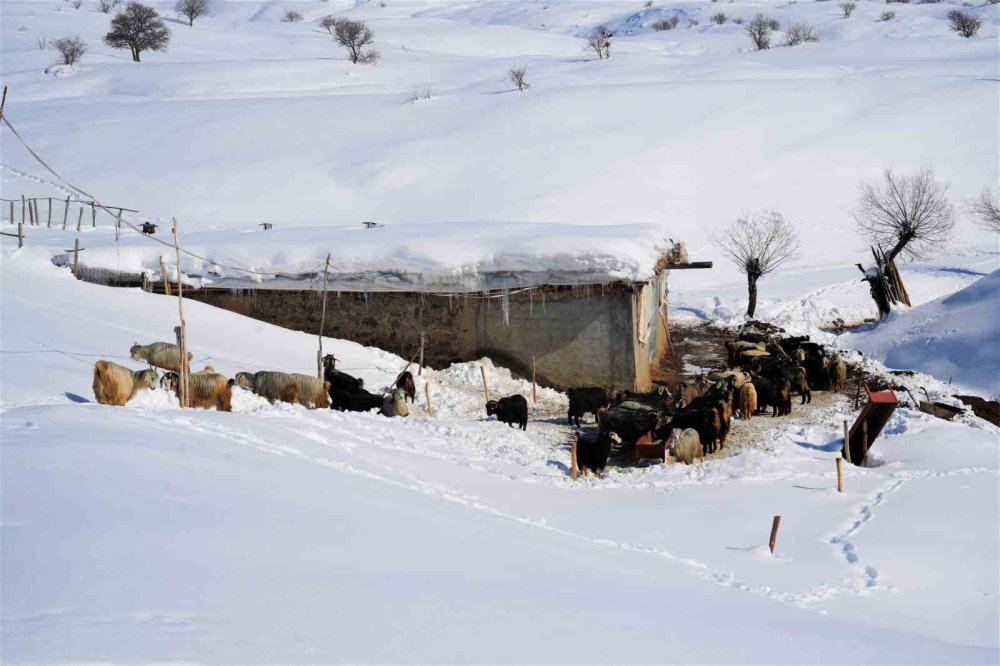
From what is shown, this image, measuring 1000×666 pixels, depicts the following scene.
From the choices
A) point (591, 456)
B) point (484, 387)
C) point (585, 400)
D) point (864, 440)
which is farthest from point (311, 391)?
point (864, 440)

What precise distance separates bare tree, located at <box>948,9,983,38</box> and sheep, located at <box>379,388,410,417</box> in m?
58.0

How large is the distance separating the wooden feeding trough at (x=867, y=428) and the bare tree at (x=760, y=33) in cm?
5318

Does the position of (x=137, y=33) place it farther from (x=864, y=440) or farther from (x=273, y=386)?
(x=864, y=440)

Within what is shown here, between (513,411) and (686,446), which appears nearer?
(686,446)

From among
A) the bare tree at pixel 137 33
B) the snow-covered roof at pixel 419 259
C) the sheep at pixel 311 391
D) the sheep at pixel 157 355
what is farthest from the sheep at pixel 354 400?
the bare tree at pixel 137 33

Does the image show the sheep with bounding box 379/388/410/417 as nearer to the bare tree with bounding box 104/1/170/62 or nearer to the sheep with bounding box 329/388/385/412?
the sheep with bounding box 329/388/385/412

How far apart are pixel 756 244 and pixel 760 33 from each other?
4266 centimetres

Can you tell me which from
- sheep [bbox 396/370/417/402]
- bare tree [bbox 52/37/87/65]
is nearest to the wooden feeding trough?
sheep [bbox 396/370/417/402]

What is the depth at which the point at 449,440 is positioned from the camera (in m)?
13.0

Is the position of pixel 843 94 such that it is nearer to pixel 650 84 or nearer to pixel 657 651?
pixel 650 84

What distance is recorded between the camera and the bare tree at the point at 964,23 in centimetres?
6200

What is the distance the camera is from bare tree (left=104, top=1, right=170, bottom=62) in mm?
60000

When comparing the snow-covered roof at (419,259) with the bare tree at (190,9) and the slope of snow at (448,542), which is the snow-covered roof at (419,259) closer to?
the slope of snow at (448,542)

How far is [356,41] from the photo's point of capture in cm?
6138
